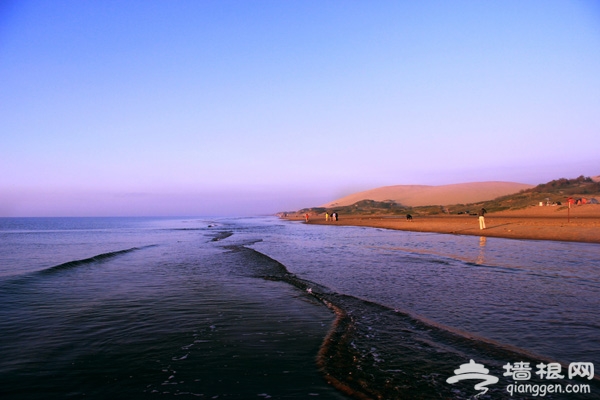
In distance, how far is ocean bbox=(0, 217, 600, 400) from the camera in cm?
517

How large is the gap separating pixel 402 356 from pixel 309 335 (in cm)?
194

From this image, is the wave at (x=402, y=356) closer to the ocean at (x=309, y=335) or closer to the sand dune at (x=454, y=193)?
the ocean at (x=309, y=335)

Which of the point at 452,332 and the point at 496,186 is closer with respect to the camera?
the point at 452,332

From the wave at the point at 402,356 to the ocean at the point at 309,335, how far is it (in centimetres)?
3

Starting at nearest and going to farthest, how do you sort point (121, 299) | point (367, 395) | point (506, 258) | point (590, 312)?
1. point (367, 395)
2. point (590, 312)
3. point (121, 299)
4. point (506, 258)

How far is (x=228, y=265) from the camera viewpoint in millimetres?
17484

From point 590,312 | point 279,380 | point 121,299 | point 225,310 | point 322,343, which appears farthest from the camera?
point 121,299

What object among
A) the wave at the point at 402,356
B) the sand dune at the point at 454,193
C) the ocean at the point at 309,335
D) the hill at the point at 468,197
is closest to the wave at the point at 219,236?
the ocean at the point at 309,335

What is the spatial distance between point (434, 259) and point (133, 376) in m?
14.7

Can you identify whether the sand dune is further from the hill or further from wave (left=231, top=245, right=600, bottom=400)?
wave (left=231, top=245, right=600, bottom=400)

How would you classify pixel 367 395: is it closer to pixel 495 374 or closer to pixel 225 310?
pixel 495 374

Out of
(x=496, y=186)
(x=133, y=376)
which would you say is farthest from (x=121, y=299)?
(x=496, y=186)

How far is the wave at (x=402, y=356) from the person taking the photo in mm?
5004

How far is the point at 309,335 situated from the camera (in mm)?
7363
